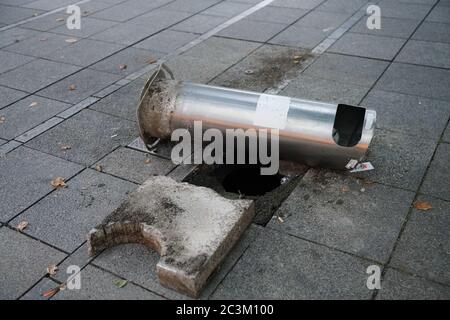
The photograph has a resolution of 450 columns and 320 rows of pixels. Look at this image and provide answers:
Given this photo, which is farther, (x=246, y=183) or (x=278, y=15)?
(x=278, y=15)

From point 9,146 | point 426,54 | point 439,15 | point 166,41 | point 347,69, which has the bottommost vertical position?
point 9,146

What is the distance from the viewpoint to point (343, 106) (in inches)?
174

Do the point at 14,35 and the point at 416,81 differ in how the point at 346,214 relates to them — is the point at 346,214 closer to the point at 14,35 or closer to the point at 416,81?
the point at 416,81

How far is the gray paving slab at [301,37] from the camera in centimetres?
778

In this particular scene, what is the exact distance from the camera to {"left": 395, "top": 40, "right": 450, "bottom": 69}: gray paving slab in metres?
6.92

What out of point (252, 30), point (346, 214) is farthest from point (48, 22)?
point (346, 214)

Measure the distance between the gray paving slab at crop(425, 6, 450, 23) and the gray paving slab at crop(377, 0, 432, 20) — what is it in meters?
0.13

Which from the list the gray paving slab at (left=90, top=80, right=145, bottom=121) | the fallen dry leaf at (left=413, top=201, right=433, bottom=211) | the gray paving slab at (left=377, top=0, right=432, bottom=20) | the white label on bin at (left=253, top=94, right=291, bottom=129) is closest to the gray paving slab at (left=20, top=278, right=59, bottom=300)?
the white label on bin at (left=253, top=94, right=291, bottom=129)

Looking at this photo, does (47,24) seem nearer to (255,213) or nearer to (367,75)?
(367,75)

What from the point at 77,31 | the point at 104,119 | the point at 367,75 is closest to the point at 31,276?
the point at 104,119

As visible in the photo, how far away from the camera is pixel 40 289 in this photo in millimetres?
3414

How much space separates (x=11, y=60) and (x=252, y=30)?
14.7ft
